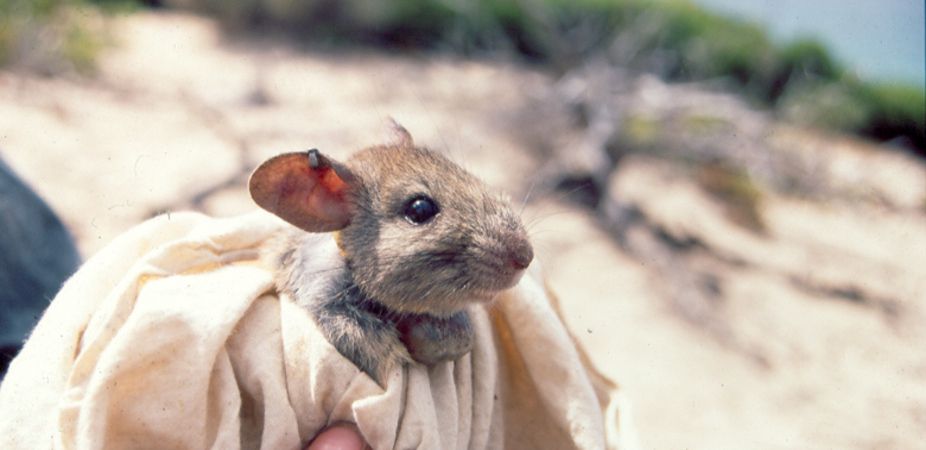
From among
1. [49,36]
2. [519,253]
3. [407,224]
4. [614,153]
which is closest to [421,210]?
[407,224]

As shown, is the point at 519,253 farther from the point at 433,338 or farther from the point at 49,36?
the point at 49,36

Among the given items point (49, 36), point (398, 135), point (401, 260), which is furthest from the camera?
point (49, 36)

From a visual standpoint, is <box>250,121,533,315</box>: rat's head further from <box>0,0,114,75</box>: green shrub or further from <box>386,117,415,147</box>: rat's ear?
<box>0,0,114,75</box>: green shrub

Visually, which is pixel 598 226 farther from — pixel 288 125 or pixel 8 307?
pixel 8 307

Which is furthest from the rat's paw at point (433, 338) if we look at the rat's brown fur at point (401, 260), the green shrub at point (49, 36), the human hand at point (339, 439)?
the green shrub at point (49, 36)

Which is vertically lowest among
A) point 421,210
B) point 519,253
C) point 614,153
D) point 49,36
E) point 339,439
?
point 614,153

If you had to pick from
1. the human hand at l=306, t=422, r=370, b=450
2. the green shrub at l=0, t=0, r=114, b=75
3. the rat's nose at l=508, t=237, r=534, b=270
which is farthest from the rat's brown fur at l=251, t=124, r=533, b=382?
the green shrub at l=0, t=0, r=114, b=75
